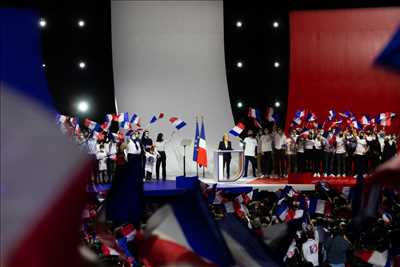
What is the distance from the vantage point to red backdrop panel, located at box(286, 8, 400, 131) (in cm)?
1970

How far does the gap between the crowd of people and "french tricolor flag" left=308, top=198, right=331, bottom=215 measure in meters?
7.48

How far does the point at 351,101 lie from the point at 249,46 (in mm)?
3703

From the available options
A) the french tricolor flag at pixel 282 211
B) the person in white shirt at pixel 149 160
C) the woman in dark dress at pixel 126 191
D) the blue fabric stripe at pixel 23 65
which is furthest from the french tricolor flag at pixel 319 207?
the person in white shirt at pixel 149 160

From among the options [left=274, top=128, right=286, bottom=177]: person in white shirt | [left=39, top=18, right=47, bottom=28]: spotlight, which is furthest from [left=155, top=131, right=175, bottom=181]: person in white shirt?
[left=39, top=18, right=47, bottom=28]: spotlight

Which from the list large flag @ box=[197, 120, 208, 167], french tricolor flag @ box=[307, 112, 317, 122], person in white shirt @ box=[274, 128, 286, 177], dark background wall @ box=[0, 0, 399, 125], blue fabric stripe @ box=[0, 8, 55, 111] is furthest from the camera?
dark background wall @ box=[0, 0, 399, 125]

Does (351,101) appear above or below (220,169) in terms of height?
above

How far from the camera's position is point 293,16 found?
20.0m

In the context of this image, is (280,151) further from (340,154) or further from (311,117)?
(340,154)

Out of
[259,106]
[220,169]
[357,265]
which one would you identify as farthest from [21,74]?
[259,106]

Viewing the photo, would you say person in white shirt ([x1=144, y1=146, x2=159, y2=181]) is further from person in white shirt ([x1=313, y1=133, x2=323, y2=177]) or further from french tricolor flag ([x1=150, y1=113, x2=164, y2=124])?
person in white shirt ([x1=313, y1=133, x2=323, y2=177])

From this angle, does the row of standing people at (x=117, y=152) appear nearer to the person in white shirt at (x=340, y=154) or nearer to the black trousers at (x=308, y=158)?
the black trousers at (x=308, y=158)

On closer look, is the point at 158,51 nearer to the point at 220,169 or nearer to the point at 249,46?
the point at 249,46

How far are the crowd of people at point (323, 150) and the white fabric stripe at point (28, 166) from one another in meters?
15.6

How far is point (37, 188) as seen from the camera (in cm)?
131
